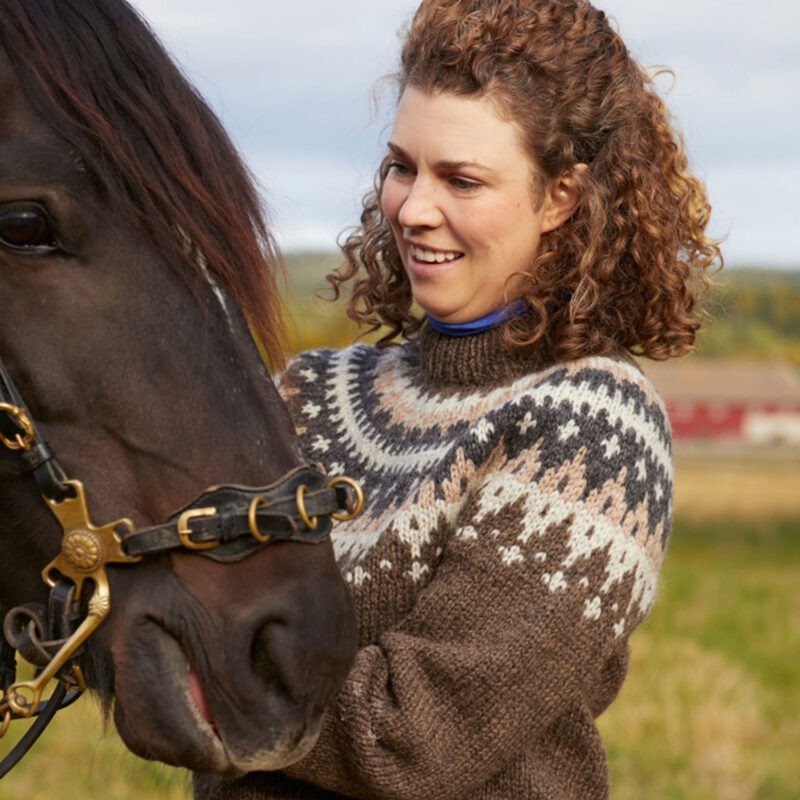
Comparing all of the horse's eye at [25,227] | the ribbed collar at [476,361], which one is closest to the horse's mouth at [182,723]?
the horse's eye at [25,227]

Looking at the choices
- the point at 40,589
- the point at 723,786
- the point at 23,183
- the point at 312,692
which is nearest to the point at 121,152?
the point at 23,183

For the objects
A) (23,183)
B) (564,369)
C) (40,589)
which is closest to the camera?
(23,183)

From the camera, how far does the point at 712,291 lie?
2.73 metres

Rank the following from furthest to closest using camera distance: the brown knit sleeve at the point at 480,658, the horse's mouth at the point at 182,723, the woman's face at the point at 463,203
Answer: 1. the woman's face at the point at 463,203
2. the brown knit sleeve at the point at 480,658
3. the horse's mouth at the point at 182,723

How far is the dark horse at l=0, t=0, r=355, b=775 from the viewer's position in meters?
1.62

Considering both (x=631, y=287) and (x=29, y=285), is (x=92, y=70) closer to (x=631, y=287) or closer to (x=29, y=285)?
(x=29, y=285)

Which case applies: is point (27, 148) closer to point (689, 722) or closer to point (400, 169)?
point (400, 169)

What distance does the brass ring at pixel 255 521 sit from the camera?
5.35 feet

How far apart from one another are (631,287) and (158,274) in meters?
1.01

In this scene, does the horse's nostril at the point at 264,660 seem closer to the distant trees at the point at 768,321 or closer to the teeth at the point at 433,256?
the teeth at the point at 433,256

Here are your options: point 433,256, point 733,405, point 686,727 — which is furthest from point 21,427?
point 733,405

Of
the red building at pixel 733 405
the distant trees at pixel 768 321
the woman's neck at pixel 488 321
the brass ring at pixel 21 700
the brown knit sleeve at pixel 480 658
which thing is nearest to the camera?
the brass ring at pixel 21 700

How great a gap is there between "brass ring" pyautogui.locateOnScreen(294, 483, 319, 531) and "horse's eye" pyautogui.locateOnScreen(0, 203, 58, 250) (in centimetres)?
50

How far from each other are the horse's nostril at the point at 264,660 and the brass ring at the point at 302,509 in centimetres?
15
